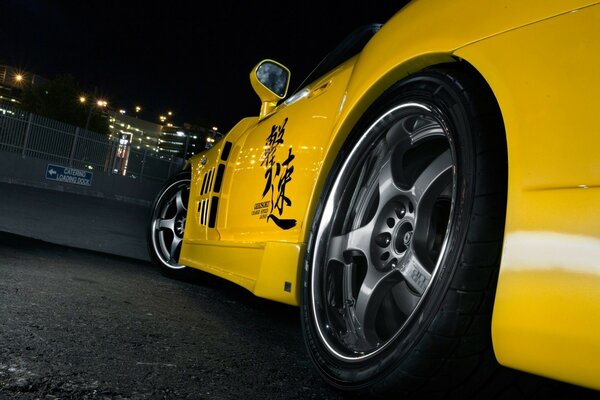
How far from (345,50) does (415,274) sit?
1.89 metres

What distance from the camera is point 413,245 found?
1.64m

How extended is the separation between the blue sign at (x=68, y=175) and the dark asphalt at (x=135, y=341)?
700 inches

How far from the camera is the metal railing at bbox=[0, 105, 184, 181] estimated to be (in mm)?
18969

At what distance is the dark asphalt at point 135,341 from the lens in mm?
1494

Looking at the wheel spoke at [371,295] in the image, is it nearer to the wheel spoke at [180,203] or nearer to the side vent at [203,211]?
the side vent at [203,211]

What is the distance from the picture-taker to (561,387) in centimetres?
119

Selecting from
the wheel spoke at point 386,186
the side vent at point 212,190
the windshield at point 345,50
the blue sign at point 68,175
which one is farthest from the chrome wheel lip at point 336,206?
the blue sign at point 68,175

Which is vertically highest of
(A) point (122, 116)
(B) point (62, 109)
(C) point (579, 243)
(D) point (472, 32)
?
(A) point (122, 116)

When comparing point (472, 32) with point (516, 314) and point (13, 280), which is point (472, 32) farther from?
point (13, 280)

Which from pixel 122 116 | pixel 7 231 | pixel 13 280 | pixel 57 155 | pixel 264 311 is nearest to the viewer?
pixel 13 280

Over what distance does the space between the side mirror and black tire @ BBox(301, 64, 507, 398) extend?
5.36ft

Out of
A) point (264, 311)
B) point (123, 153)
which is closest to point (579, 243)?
point (264, 311)

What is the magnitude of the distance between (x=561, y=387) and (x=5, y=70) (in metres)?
107

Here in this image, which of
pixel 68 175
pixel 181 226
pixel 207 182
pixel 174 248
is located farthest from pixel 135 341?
pixel 68 175
